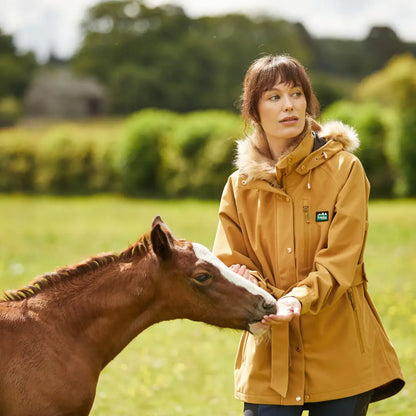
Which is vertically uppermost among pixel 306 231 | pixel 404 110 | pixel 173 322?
pixel 404 110

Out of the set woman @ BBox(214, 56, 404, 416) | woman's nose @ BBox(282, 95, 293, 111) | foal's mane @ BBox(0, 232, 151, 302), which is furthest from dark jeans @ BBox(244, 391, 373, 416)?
woman's nose @ BBox(282, 95, 293, 111)

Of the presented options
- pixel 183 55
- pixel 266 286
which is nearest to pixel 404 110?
pixel 266 286

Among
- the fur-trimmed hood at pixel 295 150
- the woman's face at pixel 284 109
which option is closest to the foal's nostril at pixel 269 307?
the fur-trimmed hood at pixel 295 150

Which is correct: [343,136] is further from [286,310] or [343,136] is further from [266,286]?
[286,310]

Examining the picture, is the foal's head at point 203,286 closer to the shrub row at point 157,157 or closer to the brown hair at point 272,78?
the brown hair at point 272,78

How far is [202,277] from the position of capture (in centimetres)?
335

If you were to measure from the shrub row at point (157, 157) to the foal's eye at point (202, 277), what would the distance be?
69.1 feet

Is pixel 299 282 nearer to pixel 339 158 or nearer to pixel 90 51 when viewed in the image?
pixel 339 158

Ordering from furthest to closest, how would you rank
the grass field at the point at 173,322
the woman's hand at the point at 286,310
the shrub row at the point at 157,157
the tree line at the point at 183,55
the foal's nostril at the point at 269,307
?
the tree line at the point at 183,55, the shrub row at the point at 157,157, the grass field at the point at 173,322, the foal's nostril at the point at 269,307, the woman's hand at the point at 286,310

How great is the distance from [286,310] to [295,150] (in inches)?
35.3

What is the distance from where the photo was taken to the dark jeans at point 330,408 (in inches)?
131

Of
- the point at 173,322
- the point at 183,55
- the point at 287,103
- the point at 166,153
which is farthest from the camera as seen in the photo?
the point at 183,55

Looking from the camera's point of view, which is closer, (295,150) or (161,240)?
(161,240)

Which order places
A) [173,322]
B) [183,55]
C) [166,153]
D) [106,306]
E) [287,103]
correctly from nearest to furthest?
[106,306]
[287,103]
[173,322]
[166,153]
[183,55]
